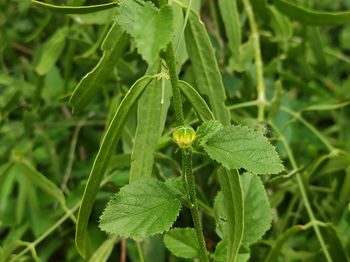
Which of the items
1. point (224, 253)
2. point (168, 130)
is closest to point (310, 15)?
point (168, 130)

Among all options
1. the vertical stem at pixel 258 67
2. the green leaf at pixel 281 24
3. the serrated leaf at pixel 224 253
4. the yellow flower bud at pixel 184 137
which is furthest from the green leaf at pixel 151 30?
the green leaf at pixel 281 24

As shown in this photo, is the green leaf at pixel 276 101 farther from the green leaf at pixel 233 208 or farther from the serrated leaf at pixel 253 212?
the green leaf at pixel 233 208

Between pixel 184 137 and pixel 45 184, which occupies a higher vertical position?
pixel 184 137

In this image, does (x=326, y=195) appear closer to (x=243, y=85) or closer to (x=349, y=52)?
(x=243, y=85)

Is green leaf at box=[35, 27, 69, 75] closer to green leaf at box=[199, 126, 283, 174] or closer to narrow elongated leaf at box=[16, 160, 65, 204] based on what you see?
narrow elongated leaf at box=[16, 160, 65, 204]

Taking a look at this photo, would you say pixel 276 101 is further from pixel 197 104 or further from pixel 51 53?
pixel 51 53

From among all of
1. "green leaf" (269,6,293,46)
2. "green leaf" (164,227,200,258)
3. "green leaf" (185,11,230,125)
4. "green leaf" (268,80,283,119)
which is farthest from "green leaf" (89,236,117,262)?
"green leaf" (269,6,293,46)

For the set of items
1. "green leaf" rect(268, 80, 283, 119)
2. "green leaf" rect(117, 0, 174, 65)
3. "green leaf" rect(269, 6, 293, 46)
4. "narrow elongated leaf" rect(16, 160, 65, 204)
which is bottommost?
"narrow elongated leaf" rect(16, 160, 65, 204)
